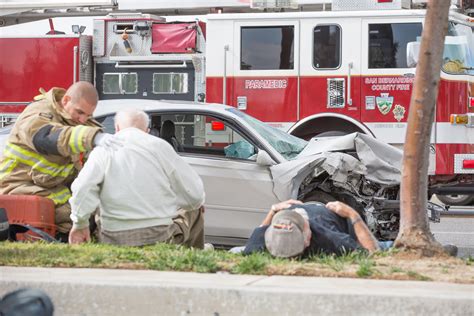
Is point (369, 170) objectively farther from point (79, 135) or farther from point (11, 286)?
point (11, 286)

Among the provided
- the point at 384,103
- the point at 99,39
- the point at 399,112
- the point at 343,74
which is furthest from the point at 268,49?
the point at 99,39

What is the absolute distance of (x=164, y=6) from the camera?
14422 mm

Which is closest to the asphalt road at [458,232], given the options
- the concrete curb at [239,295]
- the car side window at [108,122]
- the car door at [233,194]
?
the car door at [233,194]

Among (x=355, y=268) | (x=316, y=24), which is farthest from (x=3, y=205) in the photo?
(x=316, y=24)

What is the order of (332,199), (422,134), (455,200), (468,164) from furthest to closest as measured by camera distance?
(455,200)
(468,164)
(332,199)
(422,134)

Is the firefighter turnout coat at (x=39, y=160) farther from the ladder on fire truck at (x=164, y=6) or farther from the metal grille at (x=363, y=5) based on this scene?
the ladder on fire truck at (x=164, y=6)

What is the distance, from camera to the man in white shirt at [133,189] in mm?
7004

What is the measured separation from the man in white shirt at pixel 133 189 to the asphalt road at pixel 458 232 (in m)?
4.08

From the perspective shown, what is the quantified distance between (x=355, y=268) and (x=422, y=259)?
707mm

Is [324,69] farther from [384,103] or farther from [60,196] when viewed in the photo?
[60,196]

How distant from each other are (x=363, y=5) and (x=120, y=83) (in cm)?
353

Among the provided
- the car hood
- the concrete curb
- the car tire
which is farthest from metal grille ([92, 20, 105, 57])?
the concrete curb

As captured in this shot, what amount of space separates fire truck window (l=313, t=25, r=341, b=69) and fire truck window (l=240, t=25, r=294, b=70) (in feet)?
1.05

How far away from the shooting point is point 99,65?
1403cm
